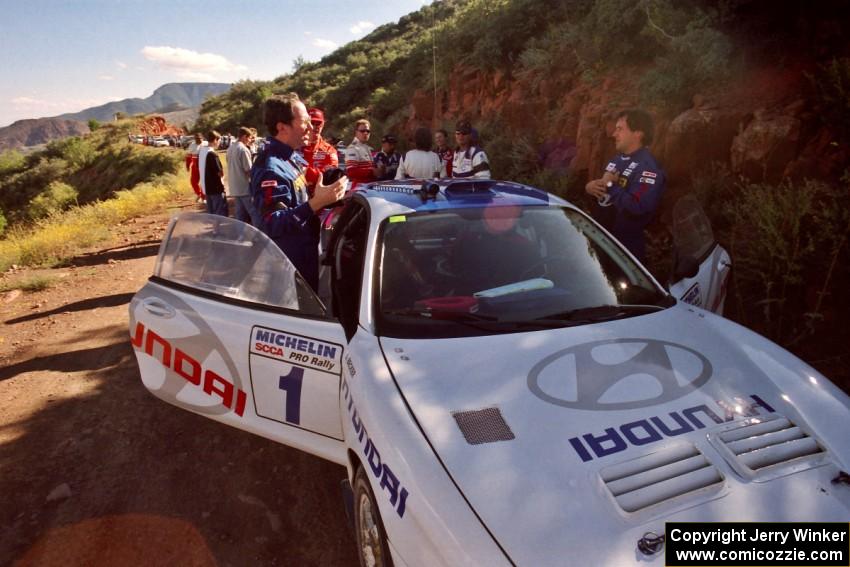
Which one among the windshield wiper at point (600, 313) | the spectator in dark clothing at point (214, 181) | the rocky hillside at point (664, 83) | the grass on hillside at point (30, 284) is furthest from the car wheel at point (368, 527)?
the grass on hillside at point (30, 284)

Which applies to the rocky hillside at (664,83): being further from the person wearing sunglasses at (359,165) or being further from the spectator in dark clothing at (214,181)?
the spectator in dark clothing at (214,181)

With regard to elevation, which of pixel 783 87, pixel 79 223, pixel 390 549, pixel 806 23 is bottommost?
pixel 79 223

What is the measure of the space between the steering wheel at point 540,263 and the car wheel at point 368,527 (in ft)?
4.06

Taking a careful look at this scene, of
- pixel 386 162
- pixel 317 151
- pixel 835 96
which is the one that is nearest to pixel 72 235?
pixel 317 151

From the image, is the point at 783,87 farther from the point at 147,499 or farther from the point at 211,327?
the point at 147,499

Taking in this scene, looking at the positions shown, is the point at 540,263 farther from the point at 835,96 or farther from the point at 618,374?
the point at 835,96

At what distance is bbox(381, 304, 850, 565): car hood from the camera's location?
4.45ft

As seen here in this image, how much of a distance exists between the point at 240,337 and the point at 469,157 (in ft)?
15.9

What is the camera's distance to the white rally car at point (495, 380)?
1402mm

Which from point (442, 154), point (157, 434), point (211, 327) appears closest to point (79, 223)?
point (442, 154)

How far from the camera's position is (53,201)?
36844 millimetres

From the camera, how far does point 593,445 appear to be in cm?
158

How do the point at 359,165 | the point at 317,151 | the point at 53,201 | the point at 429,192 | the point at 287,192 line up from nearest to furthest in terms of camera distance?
the point at 429,192 < the point at 287,192 < the point at 359,165 < the point at 317,151 < the point at 53,201

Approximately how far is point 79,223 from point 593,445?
1505cm
